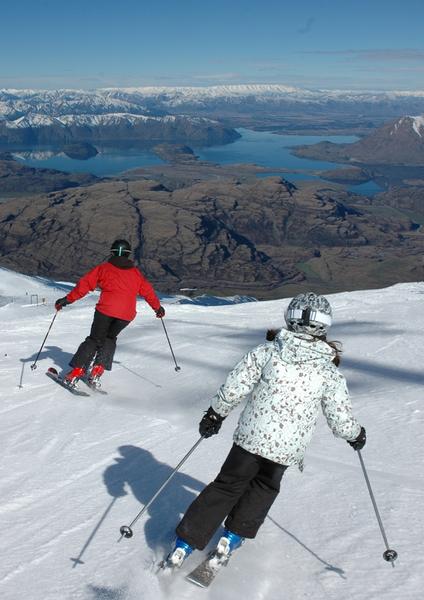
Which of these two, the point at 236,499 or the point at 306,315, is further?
the point at 236,499

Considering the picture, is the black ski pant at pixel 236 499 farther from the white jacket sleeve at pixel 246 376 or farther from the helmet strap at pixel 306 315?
the helmet strap at pixel 306 315

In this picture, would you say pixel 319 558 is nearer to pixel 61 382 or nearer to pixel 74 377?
pixel 74 377

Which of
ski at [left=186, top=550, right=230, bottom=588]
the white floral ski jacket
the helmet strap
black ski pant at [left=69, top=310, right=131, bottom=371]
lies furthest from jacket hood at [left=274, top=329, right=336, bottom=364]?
black ski pant at [left=69, top=310, right=131, bottom=371]

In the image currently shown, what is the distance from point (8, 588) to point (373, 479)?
3.43 meters

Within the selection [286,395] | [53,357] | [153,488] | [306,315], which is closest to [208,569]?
[286,395]

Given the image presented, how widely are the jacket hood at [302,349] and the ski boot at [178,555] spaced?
1.50m

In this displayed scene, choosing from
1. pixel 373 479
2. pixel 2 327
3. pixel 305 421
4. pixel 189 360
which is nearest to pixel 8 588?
pixel 305 421

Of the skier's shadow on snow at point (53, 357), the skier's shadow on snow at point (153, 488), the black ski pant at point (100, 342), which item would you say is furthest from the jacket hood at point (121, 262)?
the skier's shadow on snow at point (53, 357)

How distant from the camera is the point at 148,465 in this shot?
6117 millimetres

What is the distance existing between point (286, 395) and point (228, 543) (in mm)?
1164

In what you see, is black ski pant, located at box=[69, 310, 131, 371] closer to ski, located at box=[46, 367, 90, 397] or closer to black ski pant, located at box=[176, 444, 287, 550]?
ski, located at box=[46, 367, 90, 397]

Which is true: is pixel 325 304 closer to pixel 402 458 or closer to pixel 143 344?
pixel 402 458

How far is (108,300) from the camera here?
8.25m

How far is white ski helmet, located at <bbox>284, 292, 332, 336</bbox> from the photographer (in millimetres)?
3814
